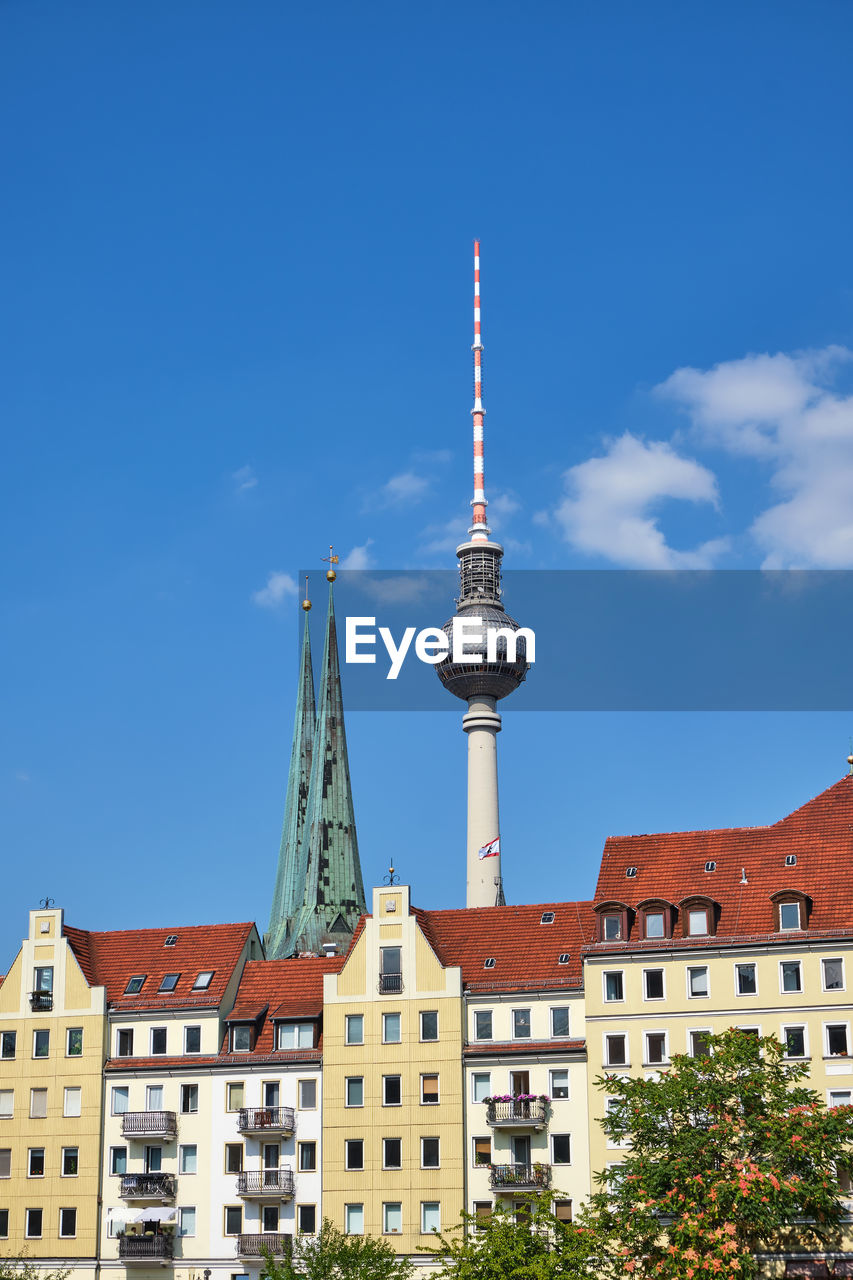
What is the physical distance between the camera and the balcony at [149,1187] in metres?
95.2

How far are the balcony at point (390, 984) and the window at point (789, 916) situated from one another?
18736 millimetres

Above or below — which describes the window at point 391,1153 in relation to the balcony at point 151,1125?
below

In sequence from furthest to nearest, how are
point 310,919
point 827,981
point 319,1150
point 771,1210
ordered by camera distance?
1. point 310,919
2. point 319,1150
3. point 827,981
4. point 771,1210

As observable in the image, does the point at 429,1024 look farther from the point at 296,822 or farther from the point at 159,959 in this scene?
the point at 296,822

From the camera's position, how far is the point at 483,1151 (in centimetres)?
9194

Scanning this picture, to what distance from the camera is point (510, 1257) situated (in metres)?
77.2

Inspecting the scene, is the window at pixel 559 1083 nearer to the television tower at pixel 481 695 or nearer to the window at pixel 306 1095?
the window at pixel 306 1095

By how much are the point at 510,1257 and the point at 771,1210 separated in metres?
10.4

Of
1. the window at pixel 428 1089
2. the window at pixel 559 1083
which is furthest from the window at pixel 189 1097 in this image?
the window at pixel 559 1083

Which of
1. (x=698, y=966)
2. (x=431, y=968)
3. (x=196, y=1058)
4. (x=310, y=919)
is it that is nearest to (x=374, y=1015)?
(x=431, y=968)

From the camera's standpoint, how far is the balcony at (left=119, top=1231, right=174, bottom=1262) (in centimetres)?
9462

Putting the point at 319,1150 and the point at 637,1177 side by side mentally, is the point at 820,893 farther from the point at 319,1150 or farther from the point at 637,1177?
the point at 319,1150

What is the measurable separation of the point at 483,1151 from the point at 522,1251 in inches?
570

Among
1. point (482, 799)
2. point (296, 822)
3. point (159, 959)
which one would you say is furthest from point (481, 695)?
point (159, 959)
